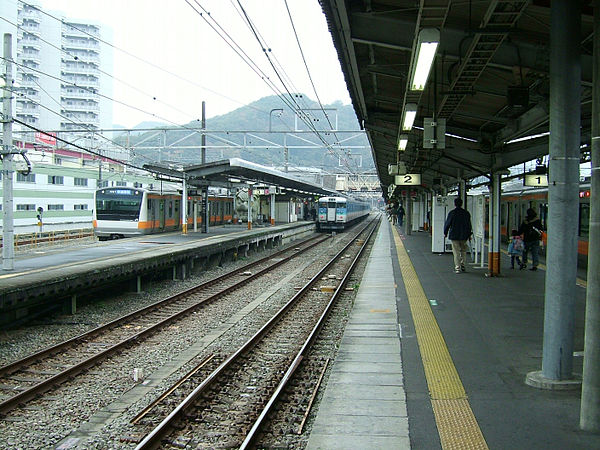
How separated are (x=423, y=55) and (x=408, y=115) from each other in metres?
3.34

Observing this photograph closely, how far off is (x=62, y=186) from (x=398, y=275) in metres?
33.0

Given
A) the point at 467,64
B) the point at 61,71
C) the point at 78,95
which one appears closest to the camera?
the point at 467,64

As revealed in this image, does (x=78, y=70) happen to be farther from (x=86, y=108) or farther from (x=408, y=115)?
(x=408, y=115)

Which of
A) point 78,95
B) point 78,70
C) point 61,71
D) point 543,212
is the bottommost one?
point 543,212

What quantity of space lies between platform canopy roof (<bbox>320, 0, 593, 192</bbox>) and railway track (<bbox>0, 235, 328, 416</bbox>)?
16.0ft

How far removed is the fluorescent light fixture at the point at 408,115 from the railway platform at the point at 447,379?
115 inches

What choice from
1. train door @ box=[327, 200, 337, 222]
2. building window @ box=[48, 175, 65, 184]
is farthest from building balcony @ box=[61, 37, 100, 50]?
train door @ box=[327, 200, 337, 222]

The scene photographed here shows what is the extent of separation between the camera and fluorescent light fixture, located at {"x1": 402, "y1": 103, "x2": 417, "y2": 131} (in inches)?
324

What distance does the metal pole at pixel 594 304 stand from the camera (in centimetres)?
393

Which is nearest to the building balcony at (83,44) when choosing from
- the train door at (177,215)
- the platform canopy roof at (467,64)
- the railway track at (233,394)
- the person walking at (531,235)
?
the train door at (177,215)

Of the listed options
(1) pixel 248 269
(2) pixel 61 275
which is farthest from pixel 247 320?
(1) pixel 248 269

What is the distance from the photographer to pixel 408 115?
865cm

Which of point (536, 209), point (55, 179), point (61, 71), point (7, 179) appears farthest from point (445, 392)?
point (61, 71)

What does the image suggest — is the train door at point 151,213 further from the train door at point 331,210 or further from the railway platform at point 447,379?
the railway platform at point 447,379
